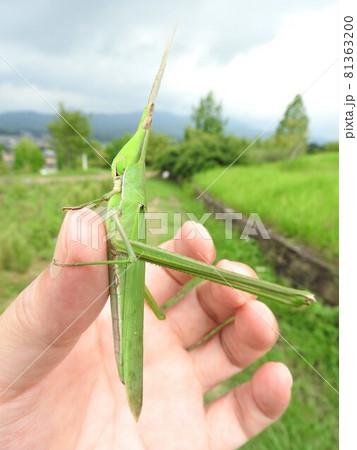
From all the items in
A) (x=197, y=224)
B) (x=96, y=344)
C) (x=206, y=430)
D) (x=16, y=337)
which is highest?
(x=197, y=224)

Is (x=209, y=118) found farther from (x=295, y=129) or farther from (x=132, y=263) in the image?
(x=132, y=263)

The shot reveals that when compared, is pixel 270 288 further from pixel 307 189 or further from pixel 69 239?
pixel 307 189

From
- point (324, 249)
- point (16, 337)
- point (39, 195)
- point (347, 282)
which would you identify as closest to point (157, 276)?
point (16, 337)

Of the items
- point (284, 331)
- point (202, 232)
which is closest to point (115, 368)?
point (202, 232)

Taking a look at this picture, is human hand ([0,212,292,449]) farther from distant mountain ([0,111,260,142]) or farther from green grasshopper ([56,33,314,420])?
distant mountain ([0,111,260,142])

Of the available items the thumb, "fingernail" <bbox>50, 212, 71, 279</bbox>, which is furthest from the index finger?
"fingernail" <bbox>50, 212, 71, 279</bbox>
